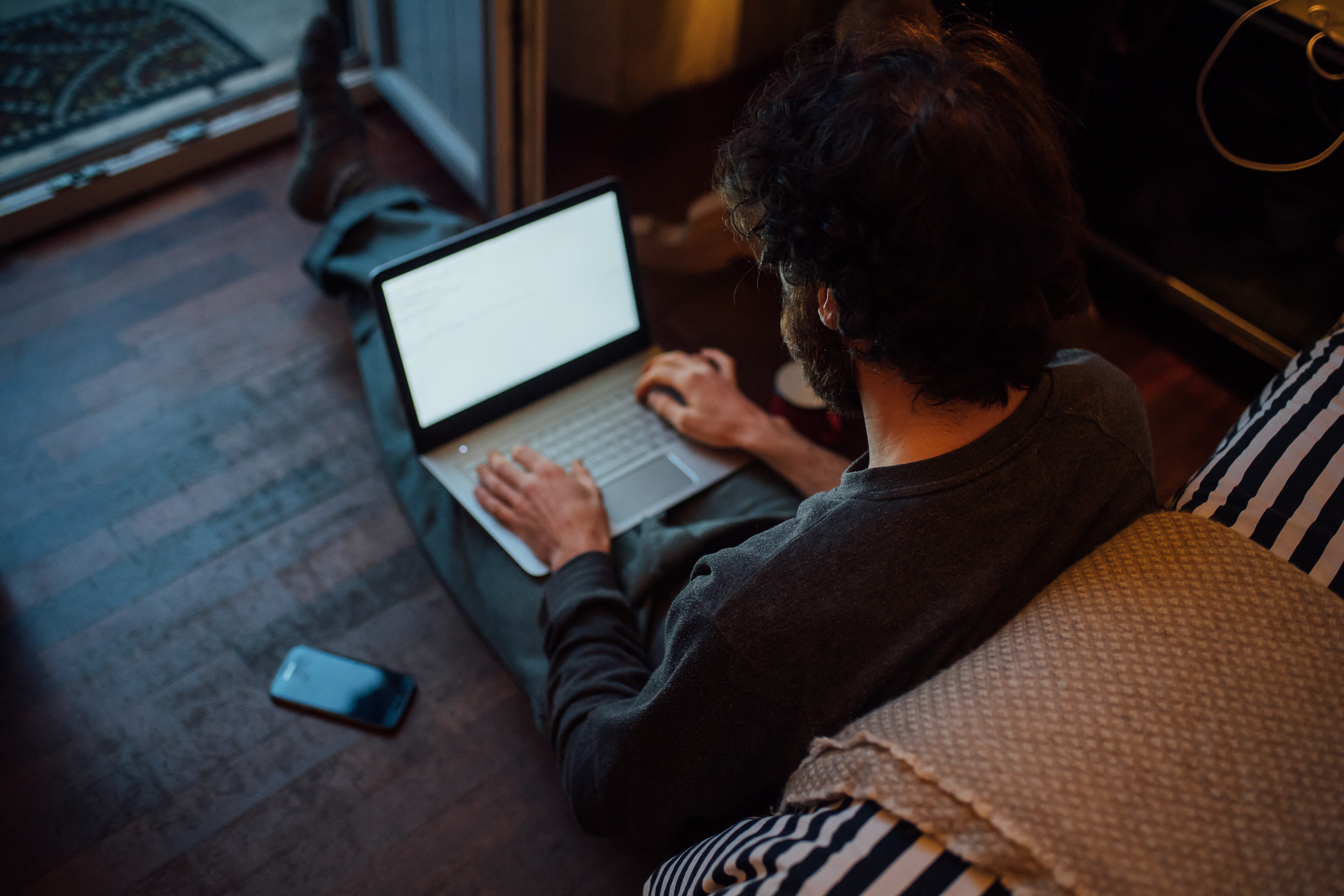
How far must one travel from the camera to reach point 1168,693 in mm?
660

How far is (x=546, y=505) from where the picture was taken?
1090mm

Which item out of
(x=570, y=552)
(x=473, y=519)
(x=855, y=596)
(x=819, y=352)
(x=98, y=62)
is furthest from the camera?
(x=98, y=62)

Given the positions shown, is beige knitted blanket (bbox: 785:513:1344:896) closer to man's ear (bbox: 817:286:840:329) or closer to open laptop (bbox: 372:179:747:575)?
man's ear (bbox: 817:286:840:329)

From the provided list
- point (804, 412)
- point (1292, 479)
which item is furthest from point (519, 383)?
point (1292, 479)

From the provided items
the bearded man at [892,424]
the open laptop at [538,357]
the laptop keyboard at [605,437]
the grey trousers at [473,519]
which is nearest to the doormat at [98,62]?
the grey trousers at [473,519]

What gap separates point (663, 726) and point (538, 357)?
24.5 inches

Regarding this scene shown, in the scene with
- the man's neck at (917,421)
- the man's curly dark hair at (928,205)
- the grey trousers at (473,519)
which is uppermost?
the man's curly dark hair at (928,205)

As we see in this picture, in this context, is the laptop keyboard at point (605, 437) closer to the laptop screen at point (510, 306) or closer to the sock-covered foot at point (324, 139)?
the laptop screen at point (510, 306)

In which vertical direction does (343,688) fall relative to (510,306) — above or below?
below

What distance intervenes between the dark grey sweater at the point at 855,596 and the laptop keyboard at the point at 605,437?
43cm

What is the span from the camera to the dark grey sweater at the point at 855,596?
730mm

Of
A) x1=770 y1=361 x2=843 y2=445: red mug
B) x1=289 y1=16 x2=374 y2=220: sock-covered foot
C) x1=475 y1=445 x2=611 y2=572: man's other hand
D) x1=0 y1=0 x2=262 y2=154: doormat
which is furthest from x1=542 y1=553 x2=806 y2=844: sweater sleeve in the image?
x1=0 y1=0 x2=262 y2=154: doormat

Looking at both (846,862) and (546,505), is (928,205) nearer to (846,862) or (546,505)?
(846,862)

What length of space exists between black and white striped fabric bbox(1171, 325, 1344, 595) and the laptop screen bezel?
2.45ft
